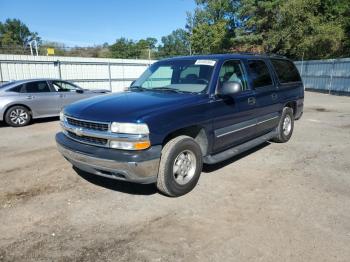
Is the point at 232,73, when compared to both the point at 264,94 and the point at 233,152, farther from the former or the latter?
the point at 233,152

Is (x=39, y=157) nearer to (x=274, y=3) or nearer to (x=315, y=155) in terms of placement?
(x=315, y=155)

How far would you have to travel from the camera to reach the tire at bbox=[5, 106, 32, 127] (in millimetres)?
9948

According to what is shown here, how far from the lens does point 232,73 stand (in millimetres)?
5238

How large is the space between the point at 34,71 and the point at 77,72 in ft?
8.03

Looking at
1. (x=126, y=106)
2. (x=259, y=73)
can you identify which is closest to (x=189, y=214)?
(x=126, y=106)

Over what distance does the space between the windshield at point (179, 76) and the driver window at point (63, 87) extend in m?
6.28

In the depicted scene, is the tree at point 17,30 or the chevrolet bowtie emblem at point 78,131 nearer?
the chevrolet bowtie emblem at point 78,131

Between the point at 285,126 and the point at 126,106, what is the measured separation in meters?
4.40

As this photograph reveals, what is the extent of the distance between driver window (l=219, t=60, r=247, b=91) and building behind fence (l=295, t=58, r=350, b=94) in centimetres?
1706

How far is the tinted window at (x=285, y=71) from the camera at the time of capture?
21.7 ft

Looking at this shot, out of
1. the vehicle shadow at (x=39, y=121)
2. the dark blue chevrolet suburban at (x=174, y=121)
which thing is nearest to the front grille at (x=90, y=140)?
the dark blue chevrolet suburban at (x=174, y=121)

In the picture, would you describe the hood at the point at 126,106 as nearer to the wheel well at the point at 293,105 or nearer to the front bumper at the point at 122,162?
the front bumper at the point at 122,162

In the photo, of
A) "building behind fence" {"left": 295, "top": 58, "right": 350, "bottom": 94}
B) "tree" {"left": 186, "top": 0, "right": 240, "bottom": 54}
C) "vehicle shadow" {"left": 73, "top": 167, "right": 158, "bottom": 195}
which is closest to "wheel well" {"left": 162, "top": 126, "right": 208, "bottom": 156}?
"vehicle shadow" {"left": 73, "top": 167, "right": 158, "bottom": 195}

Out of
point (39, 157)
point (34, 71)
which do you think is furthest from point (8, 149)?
point (34, 71)
